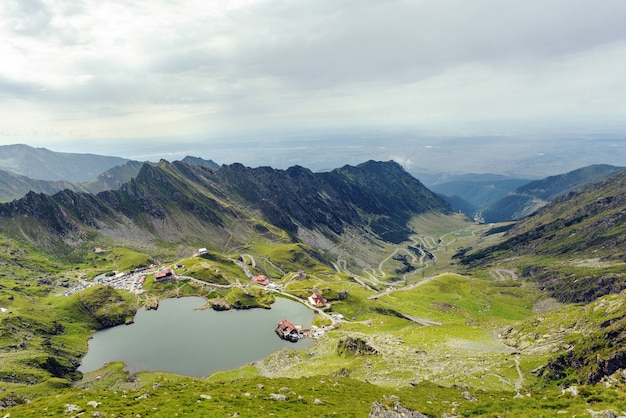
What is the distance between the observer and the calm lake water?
118m

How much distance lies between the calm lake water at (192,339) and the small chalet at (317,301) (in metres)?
6.13

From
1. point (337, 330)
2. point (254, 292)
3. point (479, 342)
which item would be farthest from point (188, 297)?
point (479, 342)

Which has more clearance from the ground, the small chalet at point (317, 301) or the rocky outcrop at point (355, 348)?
the rocky outcrop at point (355, 348)

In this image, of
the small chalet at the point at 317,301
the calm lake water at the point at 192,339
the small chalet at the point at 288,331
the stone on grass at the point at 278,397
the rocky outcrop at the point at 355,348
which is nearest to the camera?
the stone on grass at the point at 278,397

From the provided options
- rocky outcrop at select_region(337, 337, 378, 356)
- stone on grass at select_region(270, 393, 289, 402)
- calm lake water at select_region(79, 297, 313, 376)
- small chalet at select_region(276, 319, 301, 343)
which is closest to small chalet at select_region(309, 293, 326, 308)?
calm lake water at select_region(79, 297, 313, 376)

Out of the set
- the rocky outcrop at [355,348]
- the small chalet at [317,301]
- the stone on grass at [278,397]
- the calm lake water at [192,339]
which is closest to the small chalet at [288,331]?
the calm lake water at [192,339]

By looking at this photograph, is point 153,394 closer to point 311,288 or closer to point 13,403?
point 13,403

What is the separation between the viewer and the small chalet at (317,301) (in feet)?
573

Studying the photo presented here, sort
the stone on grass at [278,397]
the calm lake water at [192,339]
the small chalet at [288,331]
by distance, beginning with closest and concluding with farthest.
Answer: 1. the stone on grass at [278,397]
2. the calm lake water at [192,339]
3. the small chalet at [288,331]

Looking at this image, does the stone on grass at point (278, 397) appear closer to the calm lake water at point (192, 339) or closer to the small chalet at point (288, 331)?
the calm lake water at point (192, 339)

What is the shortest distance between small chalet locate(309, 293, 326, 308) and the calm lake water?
6.13 meters

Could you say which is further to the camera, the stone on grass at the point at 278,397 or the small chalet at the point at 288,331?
the small chalet at the point at 288,331

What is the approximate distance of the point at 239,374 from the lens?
10644 cm

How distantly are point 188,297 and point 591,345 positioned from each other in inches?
6753
